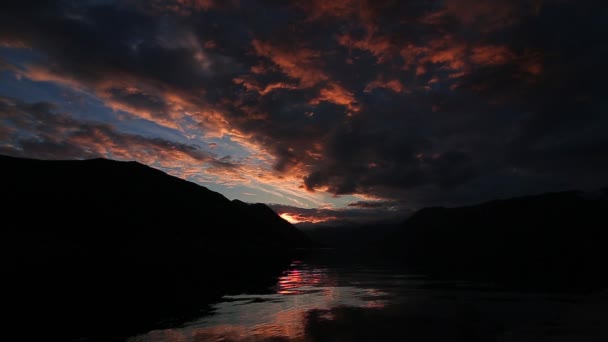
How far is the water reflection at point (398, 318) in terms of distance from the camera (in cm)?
2041

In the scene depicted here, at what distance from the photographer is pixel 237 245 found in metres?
192

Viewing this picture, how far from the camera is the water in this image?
20406 millimetres

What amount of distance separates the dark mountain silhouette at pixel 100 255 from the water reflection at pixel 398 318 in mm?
5567

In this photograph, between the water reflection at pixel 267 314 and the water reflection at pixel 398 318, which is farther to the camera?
the water reflection at pixel 267 314

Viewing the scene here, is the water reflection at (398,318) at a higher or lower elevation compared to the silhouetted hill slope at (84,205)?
lower

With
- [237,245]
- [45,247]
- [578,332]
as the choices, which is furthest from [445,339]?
[237,245]

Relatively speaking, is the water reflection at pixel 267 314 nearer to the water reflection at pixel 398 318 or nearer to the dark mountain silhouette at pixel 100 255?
the water reflection at pixel 398 318

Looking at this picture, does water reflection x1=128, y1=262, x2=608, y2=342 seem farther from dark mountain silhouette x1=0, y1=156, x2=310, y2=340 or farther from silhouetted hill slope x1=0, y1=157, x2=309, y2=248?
silhouetted hill slope x1=0, y1=157, x2=309, y2=248

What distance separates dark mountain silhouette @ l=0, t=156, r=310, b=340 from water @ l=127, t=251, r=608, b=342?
524cm

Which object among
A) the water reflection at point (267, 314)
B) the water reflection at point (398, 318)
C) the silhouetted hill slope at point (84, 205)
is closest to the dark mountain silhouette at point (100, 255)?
the silhouetted hill slope at point (84, 205)

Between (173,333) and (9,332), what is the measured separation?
38.3ft

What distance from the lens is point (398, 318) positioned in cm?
2531

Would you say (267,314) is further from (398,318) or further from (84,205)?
(84,205)

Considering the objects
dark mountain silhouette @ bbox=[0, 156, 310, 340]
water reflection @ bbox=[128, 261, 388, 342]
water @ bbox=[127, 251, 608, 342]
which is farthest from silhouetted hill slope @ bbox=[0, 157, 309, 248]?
water @ bbox=[127, 251, 608, 342]
